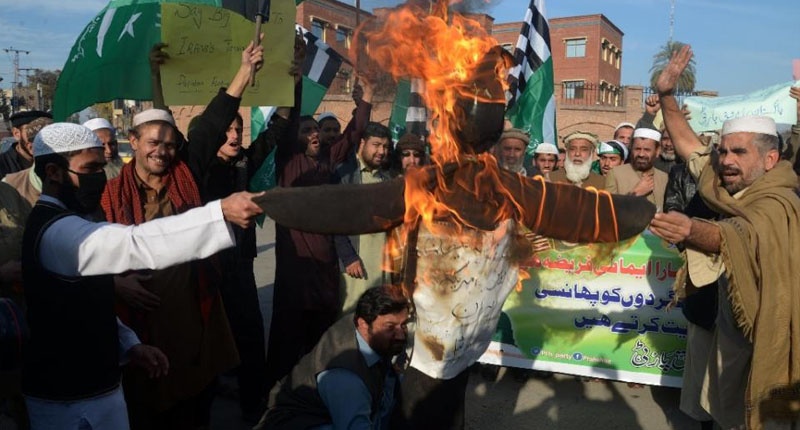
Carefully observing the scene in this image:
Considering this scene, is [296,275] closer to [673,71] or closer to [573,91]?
[673,71]

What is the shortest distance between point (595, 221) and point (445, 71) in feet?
2.59

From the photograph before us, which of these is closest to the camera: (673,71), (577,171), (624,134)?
(673,71)

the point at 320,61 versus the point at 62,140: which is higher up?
the point at 320,61

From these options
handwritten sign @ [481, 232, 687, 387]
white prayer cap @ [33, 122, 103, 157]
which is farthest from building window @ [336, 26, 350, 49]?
handwritten sign @ [481, 232, 687, 387]

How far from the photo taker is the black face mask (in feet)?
8.39

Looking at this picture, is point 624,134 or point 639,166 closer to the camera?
point 639,166

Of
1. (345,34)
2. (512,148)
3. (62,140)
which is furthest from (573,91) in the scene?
(62,140)

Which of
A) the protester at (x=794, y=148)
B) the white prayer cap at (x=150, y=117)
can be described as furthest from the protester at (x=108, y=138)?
the protester at (x=794, y=148)

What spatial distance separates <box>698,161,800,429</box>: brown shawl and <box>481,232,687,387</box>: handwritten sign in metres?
1.90

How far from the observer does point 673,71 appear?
159 inches

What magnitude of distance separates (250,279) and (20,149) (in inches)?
100

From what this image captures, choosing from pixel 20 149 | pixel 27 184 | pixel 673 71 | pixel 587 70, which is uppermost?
pixel 587 70

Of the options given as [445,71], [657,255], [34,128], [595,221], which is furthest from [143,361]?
[657,255]

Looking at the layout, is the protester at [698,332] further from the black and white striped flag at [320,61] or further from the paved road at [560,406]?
the black and white striped flag at [320,61]
